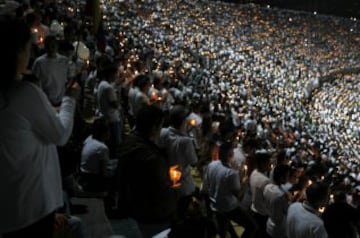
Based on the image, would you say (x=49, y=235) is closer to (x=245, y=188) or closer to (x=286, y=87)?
(x=245, y=188)

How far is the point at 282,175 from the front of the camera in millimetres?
4961

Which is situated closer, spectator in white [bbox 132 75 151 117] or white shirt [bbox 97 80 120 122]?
white shirt [bbox 97 80 120 122]

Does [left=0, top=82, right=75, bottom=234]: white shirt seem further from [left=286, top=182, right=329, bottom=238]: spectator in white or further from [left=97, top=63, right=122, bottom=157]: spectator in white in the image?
[left=97, top=63, right=122, bottom=157]: spectator in white

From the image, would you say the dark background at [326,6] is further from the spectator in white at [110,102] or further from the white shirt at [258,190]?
the white shirt at [258,190]

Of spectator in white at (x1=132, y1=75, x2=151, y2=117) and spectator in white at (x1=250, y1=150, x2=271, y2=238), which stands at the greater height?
spectator in white at (x1=132, y1=75, x2=151, y2=117)

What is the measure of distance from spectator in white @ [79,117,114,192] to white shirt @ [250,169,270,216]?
1353 mm

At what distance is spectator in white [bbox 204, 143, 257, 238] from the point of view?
5.21 metres

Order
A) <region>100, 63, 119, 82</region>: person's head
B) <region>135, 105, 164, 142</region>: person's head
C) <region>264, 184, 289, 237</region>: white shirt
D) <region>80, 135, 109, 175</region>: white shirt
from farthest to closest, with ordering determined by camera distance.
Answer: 1. <region>100, 63, 119, 82</region>: person's head
2. <region>80, 135, 109, 175</region>: white shirt
3. <region>264, 184, 289, 237</region>: white shirt
4. <region>135, 105, 164, 142</region>: person's head

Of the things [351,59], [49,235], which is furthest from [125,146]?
[351,59]

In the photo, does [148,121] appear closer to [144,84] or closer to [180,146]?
[180,146]

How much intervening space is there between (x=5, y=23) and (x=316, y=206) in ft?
8.08

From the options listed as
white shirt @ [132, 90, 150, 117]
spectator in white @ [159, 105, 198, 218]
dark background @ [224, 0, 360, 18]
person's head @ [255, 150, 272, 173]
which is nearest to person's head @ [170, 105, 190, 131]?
spectator in white @ [159, 105, 198, 218]

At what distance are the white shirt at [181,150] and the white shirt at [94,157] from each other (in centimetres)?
77

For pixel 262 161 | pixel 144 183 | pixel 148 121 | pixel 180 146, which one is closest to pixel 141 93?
pixel 262 161
